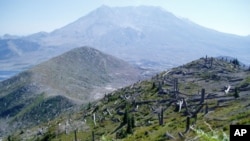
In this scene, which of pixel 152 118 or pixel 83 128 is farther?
pixel 83 128

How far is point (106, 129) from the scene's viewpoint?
110 m

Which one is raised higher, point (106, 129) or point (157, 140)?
point (157, 140)

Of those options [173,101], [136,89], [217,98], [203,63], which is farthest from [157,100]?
[203,63]

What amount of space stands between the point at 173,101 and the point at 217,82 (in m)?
26.1

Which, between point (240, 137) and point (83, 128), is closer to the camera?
point (240, 137)

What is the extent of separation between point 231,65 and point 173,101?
6564 cm

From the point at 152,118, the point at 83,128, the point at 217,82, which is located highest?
the point at 217,82

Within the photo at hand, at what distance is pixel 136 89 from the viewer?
157500 millimetres

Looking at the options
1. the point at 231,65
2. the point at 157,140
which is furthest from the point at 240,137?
the point at 231,65

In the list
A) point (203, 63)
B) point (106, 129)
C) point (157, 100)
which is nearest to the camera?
point (106, 129)

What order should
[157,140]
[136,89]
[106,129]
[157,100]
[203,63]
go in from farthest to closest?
[203,63] → [136,89] → [157,100] → [106,129] → [157,140]

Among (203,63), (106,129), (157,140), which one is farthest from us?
(203,63)

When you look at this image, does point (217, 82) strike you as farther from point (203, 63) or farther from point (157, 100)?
point (203, 63)

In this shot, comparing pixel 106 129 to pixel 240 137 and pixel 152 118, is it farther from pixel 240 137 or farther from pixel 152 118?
pixel 240 137
